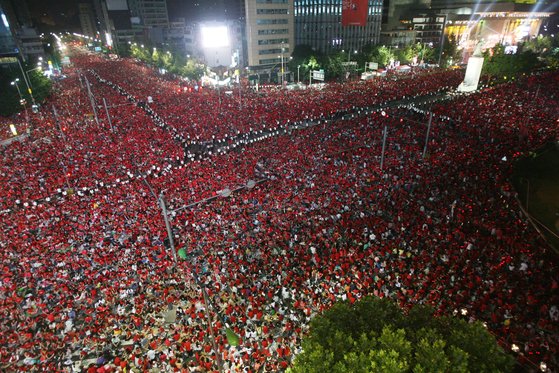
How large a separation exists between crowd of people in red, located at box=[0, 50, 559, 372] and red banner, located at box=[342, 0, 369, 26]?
5897 centimetres

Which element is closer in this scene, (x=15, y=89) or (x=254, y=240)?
(x=254, y=240)

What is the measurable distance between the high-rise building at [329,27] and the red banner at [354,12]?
1953mm

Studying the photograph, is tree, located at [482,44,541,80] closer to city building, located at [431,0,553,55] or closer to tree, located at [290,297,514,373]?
city building, located at [431,0,553,55]

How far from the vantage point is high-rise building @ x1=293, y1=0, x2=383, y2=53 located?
81000 mm

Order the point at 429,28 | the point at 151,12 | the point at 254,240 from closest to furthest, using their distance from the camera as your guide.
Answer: the point at 254,240 → the point at 429,28 → the point at 151,12

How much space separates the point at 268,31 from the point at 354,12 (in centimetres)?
2233

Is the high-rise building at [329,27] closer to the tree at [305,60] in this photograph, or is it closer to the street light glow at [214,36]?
the tree at [305,60]

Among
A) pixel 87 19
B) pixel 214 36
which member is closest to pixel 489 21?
pixel 214 36

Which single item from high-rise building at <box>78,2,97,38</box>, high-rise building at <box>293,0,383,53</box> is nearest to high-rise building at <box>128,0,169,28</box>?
high-rise building at <box>78,2,97,38</box>

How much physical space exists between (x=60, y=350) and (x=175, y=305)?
4143mm

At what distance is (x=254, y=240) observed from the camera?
55.3 ft

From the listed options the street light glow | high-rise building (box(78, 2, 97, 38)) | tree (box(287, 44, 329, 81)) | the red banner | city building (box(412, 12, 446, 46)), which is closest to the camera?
the street light glow

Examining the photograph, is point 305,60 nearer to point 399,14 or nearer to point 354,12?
point 354,12

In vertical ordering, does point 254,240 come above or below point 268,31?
below
